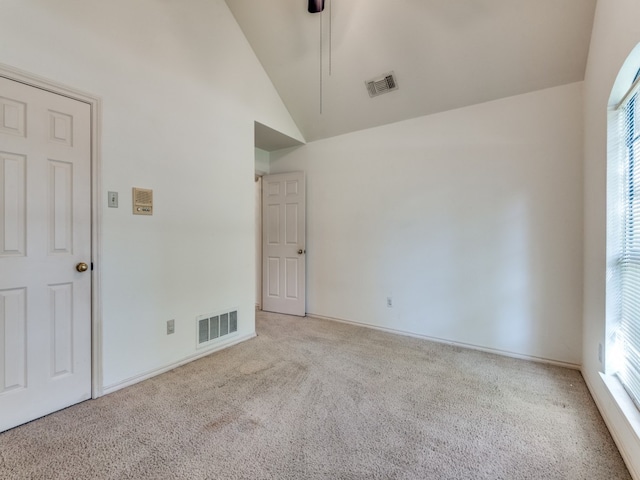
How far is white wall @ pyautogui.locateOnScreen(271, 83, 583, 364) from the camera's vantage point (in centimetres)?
258

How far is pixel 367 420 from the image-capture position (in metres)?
1.79

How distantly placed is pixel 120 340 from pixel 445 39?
12.0 feet

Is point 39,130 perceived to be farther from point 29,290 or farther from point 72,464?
point 72,464

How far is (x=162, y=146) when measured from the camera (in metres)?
2.44

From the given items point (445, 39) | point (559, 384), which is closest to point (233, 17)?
point (445, 39)

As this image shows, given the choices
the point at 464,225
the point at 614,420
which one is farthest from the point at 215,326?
the point at 614,420

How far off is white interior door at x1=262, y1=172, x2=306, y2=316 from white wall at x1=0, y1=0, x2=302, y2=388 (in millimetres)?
953

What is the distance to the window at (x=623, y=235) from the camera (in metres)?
1.68

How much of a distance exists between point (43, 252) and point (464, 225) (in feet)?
11.4

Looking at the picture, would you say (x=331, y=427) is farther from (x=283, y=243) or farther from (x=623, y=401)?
(x=283, y=243)

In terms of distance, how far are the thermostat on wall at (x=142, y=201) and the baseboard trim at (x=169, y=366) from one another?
128 centimetres

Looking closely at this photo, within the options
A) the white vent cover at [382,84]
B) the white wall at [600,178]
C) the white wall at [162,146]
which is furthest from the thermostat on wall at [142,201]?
the white wall at [600,178]

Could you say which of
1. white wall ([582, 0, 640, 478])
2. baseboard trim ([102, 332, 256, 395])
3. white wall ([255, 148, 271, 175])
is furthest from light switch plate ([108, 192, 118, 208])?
white wall ([582, 0, 640, 478])

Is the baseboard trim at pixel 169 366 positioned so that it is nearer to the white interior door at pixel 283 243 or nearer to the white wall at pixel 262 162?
the white interior door at pixel 283 243
